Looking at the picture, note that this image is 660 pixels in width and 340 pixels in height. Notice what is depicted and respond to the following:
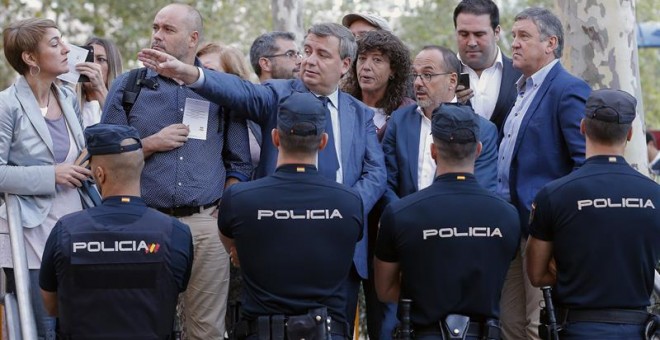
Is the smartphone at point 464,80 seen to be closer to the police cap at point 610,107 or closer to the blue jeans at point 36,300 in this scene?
the police cap at point 610,107

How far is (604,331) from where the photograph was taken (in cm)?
543

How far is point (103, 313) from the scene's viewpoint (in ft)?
16.3

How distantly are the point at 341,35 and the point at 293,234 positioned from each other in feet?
5.92

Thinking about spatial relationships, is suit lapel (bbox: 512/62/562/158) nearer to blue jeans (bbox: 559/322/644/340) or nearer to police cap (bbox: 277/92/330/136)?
blue jeans (bbox: 559/322/644/340)

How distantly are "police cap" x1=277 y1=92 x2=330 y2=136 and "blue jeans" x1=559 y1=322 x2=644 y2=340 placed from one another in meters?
1.73

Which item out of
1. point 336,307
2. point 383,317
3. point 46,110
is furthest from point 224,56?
point 336,307

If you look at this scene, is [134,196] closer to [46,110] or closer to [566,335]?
[46,110]

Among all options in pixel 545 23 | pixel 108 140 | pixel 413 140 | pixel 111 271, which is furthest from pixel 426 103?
pixel 111 271

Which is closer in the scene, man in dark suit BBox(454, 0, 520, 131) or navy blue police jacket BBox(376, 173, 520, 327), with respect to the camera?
navy blue police jacket BBox(376, 173, 520, 327)

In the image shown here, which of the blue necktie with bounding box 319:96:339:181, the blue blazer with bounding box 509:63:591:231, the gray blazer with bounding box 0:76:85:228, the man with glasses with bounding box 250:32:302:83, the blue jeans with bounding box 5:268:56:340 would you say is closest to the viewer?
the blue jeans with bounding box 5:268:56:340

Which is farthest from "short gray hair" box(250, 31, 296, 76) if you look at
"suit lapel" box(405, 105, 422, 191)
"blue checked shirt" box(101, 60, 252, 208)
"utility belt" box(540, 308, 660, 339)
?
"utility belt" box(540, 308, 660, 339)

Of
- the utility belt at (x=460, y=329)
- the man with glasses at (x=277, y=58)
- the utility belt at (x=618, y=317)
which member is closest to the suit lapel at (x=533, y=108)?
the utility belt at (x=618, y=317)

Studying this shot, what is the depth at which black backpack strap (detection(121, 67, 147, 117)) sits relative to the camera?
21.1ft

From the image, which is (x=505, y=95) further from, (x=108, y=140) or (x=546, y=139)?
(x=108, y=140)
